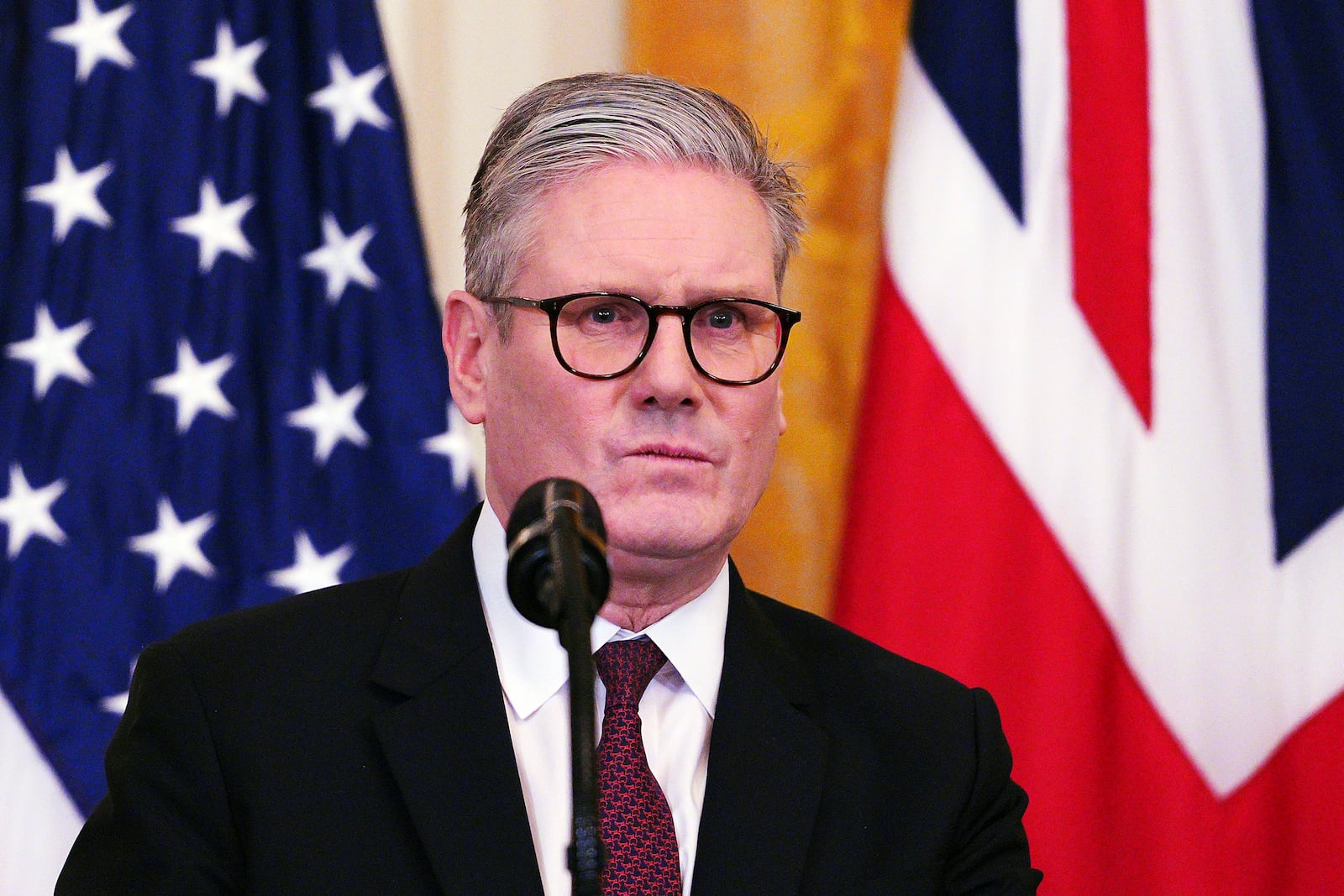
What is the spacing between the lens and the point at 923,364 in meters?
2.52

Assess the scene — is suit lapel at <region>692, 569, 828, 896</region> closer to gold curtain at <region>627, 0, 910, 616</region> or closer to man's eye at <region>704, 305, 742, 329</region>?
man's eye at <region>704, 305, 742, 329</region>

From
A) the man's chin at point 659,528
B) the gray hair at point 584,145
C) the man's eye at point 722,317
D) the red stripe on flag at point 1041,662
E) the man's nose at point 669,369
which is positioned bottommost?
the red stripe on flag at point 1041,662

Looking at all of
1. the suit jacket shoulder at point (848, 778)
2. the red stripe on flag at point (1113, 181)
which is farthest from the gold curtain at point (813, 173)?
the suit jacket shoulder at point (848, 778)

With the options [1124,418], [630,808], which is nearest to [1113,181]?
[1124,418]

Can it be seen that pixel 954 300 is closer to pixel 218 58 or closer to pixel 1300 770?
pixel 1300 770

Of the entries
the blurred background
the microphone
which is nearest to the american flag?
the blurred background

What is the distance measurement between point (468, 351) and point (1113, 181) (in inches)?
52.2

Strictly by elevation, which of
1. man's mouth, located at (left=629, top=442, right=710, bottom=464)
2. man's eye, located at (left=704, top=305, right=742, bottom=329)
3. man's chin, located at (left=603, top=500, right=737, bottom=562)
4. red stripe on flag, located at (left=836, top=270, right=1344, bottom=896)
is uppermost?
man's eye, located at (left=704, top=305, right=742, bottom=329)

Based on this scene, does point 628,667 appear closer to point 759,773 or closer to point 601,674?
point 601,674

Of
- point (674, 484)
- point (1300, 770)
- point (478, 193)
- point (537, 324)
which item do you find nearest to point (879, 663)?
point (674, 484)

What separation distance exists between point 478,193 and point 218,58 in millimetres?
961

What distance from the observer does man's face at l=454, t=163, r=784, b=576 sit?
1.57 meters

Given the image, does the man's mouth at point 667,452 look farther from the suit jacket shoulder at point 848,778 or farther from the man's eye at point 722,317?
the suit jacket shoulder at point 848,778

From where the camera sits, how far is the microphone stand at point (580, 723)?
2.67 feet
